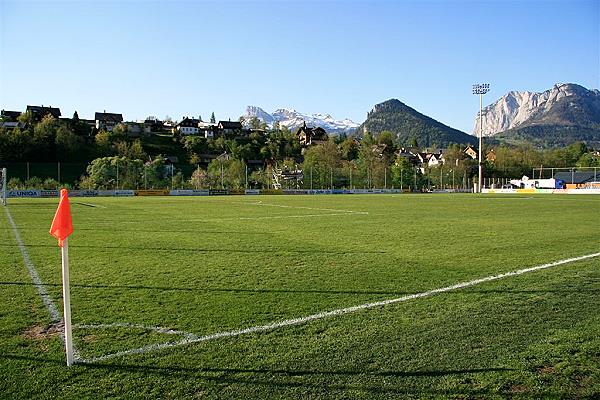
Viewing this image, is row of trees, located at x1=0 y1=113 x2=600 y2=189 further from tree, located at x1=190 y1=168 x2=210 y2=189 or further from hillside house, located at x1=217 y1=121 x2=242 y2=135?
hillside house, located at x1=217 y1=121 x2=242 y2=135

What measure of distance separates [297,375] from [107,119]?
6717 inches

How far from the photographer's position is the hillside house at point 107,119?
15262 centimetres

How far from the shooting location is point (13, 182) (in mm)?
64438

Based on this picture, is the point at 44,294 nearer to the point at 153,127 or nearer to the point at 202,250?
the point at 202,250

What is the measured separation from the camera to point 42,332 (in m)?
5.13

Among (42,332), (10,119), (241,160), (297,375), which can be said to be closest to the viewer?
(297,375)

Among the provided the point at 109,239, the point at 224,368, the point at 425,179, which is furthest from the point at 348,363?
the point at 425,179

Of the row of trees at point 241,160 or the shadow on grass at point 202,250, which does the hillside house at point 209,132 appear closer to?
the row of trees at point 241,160

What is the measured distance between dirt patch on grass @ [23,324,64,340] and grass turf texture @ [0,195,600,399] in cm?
2

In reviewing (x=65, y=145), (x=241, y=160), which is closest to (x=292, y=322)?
(x=241, y=160)

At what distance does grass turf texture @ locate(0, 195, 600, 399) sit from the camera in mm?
3863

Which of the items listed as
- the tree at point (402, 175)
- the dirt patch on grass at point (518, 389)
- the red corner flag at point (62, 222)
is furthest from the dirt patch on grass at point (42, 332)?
the tree at point (402, 175)

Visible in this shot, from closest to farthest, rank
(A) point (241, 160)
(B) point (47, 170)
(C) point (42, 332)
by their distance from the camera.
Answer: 1. (C) point (42, 332)
2. (B) point (47, 170)
3. (A) point (241, 160)

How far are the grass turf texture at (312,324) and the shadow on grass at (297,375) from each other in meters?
0.02
